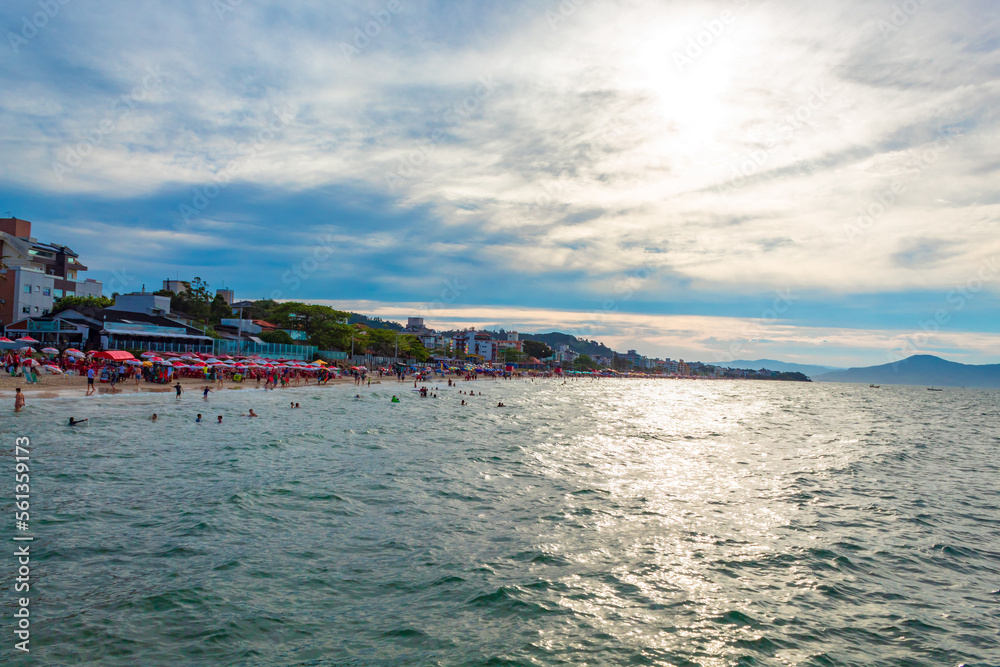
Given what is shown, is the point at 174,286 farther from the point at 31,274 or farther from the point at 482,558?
the point at 482,558

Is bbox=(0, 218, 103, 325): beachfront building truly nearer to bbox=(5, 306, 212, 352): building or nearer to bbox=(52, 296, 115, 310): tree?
bbox=(52, 296, 115, 310): tree

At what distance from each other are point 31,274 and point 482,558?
8882cm

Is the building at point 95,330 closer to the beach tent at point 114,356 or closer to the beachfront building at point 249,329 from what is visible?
the beach tent at point 114,356

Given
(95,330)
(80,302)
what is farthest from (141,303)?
(95,330)

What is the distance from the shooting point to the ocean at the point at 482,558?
8.45m

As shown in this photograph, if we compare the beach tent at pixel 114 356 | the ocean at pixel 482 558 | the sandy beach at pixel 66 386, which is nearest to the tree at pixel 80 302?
the beach tent at pixel 114 356

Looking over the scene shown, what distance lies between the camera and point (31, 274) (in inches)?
2840

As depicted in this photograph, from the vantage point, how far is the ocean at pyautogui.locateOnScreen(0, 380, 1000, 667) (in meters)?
8.45

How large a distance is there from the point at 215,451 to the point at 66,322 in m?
54.9

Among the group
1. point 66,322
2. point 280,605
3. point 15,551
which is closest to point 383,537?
point 280,605

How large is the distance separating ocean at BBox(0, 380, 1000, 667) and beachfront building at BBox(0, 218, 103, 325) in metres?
60.5

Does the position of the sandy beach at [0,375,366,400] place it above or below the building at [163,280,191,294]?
below

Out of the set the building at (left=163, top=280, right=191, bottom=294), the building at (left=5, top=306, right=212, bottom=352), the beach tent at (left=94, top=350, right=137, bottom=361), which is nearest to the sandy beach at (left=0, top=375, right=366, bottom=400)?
the beach tent at (left=94, top=350, right=137, bottom=361)

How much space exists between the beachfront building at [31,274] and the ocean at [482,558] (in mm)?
60455
